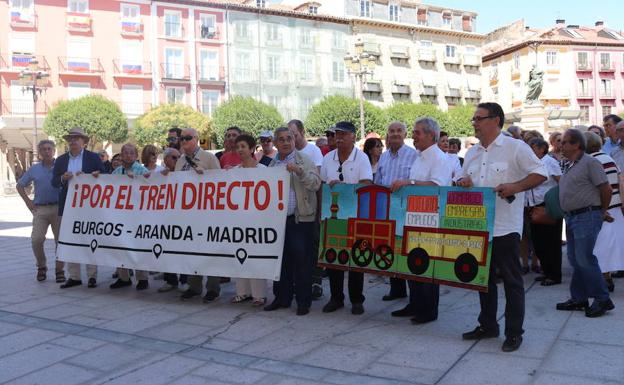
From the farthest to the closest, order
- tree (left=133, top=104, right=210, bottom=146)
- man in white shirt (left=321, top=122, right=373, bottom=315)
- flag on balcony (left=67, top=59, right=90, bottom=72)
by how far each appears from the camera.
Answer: flag on balcony (left=67, top=59, right=90, bottom=72), tree (left=133, top=104, right=210, bottom=146), man in white shirt (left=321, top=122, right=373, bottom=315)

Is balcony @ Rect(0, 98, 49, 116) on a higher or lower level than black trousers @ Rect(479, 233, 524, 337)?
higher

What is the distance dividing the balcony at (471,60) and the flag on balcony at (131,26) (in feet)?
102

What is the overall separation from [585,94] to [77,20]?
46.3 metres

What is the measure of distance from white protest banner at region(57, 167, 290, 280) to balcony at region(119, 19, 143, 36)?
38424 millimetres

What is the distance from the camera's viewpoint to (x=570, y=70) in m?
56.5

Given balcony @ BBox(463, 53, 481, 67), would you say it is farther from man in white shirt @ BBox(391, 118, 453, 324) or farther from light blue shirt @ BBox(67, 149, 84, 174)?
man in white shirt @ BBox(391, 118, 453, 324)

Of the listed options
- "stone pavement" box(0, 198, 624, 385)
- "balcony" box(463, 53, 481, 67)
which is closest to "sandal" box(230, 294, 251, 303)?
"stone pavement" box(0, 198, 624, 385)

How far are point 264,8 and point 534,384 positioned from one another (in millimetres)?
46063

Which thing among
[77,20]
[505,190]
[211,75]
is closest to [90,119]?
[77,20]

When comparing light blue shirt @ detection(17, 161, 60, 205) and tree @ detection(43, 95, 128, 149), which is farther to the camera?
tree @ detection(43, 95, 128, 149)

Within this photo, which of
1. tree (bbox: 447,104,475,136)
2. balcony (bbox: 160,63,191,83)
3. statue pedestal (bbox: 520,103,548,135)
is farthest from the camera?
tree (bbox: 447,104,475,136)

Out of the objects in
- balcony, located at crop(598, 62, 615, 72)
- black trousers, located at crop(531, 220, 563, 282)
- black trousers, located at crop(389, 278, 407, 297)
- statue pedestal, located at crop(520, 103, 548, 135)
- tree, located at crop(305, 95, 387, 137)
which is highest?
balcony, located at crop(598, 62, 615, 72)

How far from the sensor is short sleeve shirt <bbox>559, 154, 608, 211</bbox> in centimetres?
507

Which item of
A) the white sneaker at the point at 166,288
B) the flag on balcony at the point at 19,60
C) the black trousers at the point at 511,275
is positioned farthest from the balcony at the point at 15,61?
the black trousers at the point at 511,275
